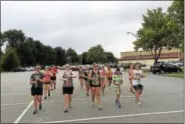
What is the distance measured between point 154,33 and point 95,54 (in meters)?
80.1

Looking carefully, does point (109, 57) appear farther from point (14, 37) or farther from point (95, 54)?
point (14, 37)

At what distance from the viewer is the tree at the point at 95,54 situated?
142 meters

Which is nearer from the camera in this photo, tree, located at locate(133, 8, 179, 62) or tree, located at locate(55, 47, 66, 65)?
tree, located at locate(133, 8, 179, 62)

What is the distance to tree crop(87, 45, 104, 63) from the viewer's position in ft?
466

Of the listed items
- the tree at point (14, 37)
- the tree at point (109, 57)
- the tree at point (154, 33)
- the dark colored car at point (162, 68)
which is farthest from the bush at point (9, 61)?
the dark colored car at point (162, 68)

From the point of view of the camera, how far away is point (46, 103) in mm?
15992

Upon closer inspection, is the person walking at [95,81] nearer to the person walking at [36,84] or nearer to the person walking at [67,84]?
the person walking at [67,84]

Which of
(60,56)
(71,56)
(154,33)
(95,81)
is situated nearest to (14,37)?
(60,56)

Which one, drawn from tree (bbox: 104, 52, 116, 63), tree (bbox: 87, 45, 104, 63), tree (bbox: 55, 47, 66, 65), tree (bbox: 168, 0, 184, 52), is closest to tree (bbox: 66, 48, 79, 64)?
tree (bbox: 55, 47, 66, 65)

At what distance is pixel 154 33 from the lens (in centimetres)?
6362

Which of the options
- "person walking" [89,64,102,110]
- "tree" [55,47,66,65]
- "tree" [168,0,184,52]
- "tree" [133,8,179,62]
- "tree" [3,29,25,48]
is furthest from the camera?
"tree" [55,47,66,65]

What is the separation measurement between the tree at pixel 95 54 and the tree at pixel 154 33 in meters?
73.0

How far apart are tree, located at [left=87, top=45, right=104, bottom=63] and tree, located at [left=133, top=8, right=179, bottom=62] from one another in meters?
73.0

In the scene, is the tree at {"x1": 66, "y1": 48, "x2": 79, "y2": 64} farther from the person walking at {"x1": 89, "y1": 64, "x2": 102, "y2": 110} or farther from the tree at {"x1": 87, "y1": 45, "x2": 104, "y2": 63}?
the person walking at {"x1": 89, "y1": 64, "x2": 102, "y2": 110}
